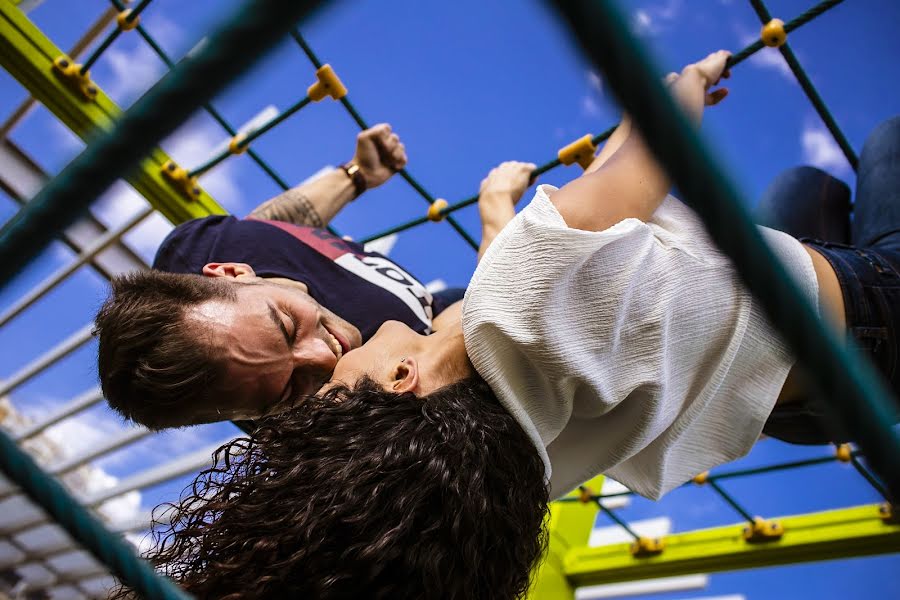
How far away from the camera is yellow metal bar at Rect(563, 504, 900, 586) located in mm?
1824

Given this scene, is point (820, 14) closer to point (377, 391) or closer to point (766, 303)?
point (377, 391)

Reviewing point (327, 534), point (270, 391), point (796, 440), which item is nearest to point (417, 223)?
point (270, 391)

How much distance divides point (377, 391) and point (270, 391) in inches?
14.0

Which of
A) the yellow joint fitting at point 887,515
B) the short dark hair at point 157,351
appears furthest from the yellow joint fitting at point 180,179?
the yellow joint fitting at point 887,515

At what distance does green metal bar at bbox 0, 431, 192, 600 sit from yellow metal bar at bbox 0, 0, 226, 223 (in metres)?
1.48

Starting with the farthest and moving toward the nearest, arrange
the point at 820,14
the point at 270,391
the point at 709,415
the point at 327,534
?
1. the point at 820,14
2. the point at 270,391
3. the point at 709,415
4. the point at 327,534

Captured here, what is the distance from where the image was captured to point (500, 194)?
130cm

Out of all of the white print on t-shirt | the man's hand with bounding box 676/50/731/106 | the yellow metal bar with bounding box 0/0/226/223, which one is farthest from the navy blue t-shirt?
the man's hand with bounding box 676/50/731/106

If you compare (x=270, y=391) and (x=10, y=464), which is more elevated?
(x=10, y=464)

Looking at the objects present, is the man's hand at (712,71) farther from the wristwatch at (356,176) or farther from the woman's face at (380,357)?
the wristwatch at (356,176)

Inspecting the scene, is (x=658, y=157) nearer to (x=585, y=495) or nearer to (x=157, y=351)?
(x=157, y=351)

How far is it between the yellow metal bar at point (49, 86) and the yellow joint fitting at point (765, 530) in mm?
1573

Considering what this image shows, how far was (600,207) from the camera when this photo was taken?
0.81m

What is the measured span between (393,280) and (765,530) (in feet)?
3.83
